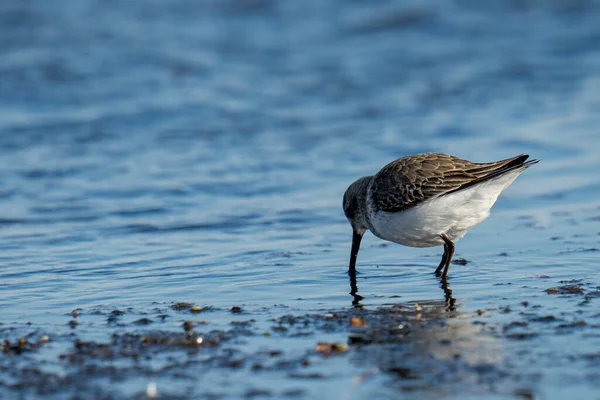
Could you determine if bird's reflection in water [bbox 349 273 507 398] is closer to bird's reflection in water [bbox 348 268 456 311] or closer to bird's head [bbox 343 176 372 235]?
bird's reflection in water [bbox 348 268 456 311]

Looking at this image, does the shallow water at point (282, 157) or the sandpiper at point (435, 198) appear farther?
the sandpiper at point (435, 198)

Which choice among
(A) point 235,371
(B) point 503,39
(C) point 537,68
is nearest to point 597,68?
(C) point 537,68

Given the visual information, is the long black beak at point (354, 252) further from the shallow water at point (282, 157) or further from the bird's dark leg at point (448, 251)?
the bird's dark leg at point (448, 251)

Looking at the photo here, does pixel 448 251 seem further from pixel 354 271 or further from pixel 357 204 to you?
pixel 357 204

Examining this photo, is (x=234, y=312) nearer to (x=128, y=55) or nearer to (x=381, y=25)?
(x=128, y=55)

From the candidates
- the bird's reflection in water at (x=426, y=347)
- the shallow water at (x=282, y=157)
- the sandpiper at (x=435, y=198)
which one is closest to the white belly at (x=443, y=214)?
the sandpiper at (x=435, y=198)

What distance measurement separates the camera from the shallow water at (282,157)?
6.77 meters

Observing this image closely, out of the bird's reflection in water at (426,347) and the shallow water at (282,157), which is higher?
the shallow water at (282,157)

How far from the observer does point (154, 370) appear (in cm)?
528


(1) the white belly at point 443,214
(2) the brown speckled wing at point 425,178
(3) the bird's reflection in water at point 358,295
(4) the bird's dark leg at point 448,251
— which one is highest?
(2) the brown speckled wing at point 425,178

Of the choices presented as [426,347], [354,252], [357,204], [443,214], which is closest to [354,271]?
[354,252]

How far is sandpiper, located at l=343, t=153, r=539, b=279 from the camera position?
304 inches

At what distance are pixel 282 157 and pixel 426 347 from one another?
7595 mm

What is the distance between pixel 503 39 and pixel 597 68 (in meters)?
2.36
